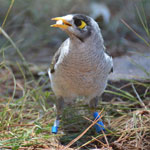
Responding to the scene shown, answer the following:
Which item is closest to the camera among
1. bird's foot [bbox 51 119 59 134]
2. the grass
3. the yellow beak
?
the yellow beak

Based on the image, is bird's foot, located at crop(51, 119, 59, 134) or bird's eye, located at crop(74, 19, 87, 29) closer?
bird's eye, located at crop(74, 19, 87, 29)

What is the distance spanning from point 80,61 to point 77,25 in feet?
1.25

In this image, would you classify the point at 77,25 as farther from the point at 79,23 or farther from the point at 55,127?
the point at 55,127

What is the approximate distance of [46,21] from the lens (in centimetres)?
661

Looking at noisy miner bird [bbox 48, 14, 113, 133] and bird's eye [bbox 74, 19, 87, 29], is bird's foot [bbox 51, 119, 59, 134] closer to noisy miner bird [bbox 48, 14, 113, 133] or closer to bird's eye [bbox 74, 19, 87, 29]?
noisy miner bird [bbox 48, 14, 113, 133]

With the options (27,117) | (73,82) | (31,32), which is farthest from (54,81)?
(31,32)

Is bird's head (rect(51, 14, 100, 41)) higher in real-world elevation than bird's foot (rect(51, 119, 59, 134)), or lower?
higher

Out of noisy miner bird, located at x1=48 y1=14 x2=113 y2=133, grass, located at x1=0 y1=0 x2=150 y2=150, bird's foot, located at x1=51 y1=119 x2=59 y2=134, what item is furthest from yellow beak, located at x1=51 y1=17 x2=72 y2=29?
bird's foot, located at x1=51 y1=119 x2=59 y2=134

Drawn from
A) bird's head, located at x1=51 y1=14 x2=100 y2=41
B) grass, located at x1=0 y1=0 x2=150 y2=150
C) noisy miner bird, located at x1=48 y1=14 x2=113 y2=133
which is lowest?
grass, located at x1=0 y1=0 x2=150 y2=150

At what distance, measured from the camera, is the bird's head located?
8.09 ft

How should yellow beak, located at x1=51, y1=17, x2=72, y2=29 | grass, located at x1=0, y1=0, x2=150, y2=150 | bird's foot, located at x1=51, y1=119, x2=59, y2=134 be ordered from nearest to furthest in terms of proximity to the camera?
yellow beak, located at x1=51, y1=17, x2=72, y2=29, grass, located at x1=0, y1=0, x2=150, y2=150, bird's foot, located at x1=51, y1=119, x2=59, y2=134

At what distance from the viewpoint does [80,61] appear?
266cm

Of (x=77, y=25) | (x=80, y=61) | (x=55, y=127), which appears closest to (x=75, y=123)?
(x=55, y=127)

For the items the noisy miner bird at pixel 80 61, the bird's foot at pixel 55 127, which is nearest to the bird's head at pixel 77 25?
the noisy miner bird at pixel 80 61
